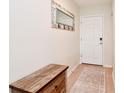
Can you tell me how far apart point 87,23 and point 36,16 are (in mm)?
3474

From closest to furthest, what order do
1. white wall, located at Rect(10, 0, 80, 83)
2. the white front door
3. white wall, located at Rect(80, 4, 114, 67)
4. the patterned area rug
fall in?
white wall, located at Rect(10, 0, 80, 83) → the patterned area rug → white wall, located at Rect(80, 4, 114, 67) → the white front door

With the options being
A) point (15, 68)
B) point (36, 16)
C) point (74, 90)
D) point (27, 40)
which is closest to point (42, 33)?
point (36, 16)

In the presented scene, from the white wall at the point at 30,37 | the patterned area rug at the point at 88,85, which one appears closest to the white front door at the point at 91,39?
the patterned area rug at the point at 88,85

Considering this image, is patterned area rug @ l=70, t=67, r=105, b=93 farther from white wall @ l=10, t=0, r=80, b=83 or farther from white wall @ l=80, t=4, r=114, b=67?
white wall @ l=80, t=4, r=114, b=67

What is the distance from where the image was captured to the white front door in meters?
4.69

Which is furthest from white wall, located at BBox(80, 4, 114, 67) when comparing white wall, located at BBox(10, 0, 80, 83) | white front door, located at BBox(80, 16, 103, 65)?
white wall, located at BBox(10, 0, 80, 83)

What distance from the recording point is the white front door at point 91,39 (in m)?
4.69

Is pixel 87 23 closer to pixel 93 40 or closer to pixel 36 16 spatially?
pixel 93 40

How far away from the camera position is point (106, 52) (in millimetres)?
4598

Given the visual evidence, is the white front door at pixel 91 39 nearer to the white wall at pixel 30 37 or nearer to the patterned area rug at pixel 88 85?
the patterned area rug at pixel 88 85

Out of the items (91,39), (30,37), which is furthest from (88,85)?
(91,39)
